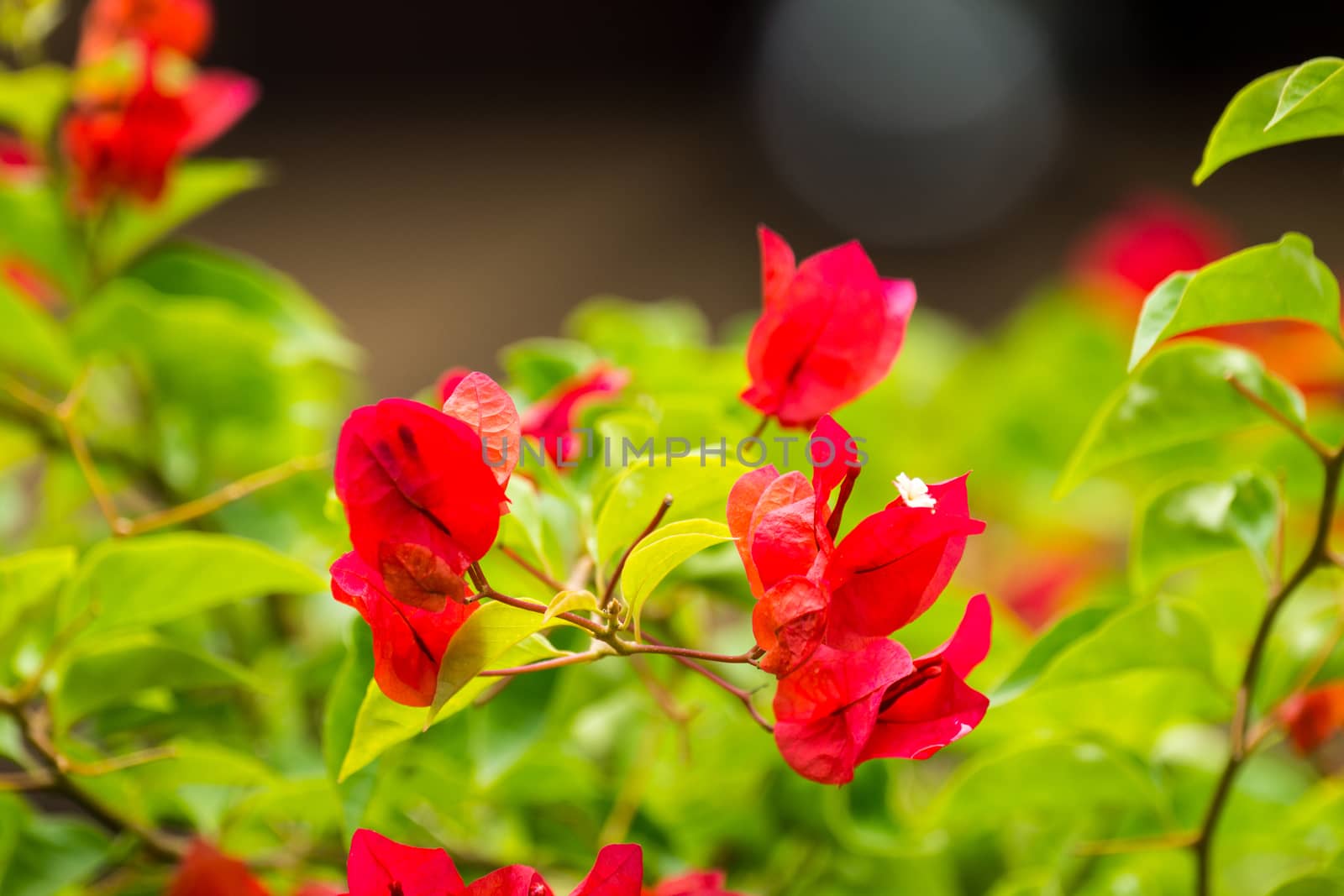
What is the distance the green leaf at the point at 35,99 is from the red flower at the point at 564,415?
1.12 ft

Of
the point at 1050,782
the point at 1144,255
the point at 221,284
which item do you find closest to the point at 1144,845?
the point at 1050,782

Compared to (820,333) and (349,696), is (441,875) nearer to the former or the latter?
(349,696)

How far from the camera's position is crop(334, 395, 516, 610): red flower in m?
0.29

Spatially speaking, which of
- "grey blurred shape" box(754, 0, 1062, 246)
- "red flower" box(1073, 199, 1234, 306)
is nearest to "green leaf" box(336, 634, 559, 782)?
"red flower" box(1073, 199, 1234, 306)

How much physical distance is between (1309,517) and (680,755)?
441 mm

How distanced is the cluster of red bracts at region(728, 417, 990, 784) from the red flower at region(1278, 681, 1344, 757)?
225 mm

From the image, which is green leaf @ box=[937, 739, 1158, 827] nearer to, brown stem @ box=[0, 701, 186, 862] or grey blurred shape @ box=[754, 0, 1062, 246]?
brown stem @ box=[0, 701, 186, 862]

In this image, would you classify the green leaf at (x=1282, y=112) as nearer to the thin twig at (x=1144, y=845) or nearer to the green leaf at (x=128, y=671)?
the thin twig at (x=1144, y=845)

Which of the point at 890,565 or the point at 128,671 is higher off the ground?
the point at 890,565

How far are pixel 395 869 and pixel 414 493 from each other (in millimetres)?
106

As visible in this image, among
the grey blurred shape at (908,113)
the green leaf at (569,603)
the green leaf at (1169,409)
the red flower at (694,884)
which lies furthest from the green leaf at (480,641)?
the grey blurred shape at (908,113)

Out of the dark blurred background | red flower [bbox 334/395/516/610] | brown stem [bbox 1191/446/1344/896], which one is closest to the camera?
red flower [bbox 334/395/516/610]

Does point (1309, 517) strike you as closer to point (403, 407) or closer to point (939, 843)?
point (939, 843)

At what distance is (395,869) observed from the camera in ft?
1.03
